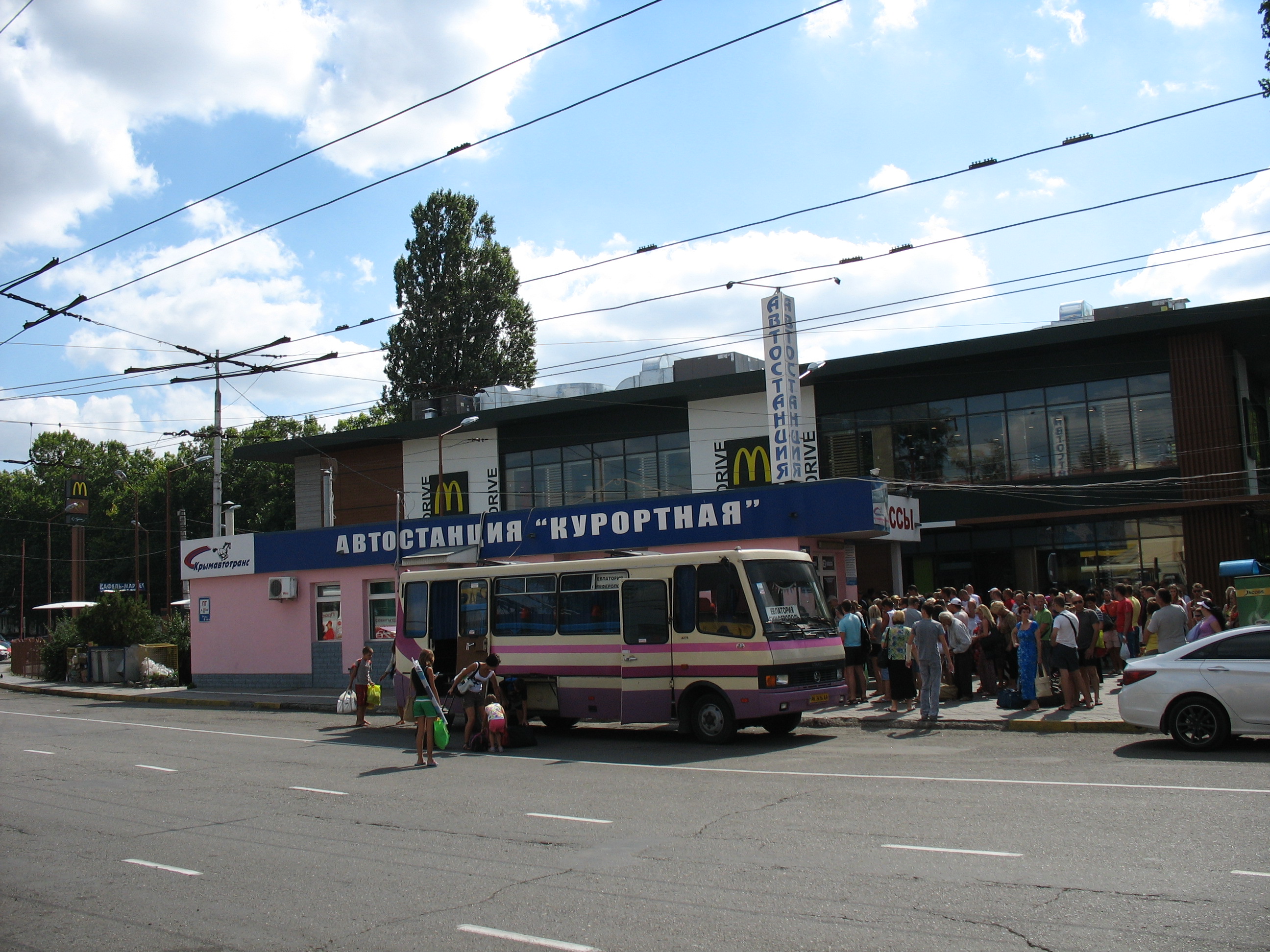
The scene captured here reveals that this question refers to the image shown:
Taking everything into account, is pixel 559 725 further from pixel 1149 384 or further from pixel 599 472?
pixel 599 472

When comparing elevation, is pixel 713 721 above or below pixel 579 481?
below

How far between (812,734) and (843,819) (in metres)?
6.65

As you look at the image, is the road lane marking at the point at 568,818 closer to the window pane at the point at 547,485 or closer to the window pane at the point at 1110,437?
the window pane at the point at 1110,437

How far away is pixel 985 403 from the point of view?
101ft

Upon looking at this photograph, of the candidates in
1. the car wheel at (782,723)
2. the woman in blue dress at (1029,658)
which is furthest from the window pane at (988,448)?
the car wheel at (782,723)

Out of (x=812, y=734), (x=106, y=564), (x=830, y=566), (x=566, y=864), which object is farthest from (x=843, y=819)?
(x=106, y=564)

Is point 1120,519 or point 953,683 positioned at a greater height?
point 1120,519

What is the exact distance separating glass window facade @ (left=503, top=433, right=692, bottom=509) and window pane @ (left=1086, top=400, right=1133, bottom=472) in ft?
40.6

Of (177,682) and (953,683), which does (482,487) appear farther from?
(953,683)

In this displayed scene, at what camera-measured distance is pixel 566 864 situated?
8.13 meters

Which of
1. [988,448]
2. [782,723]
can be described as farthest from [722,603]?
[988,448]

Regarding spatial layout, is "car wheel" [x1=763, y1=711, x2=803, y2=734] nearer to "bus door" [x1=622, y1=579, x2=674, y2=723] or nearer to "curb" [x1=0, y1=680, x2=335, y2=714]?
"bus door" [x1=622, y1=579, x2=674, y2=723]

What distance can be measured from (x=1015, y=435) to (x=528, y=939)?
26989 millimetres

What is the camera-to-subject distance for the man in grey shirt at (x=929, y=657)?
15766mm
